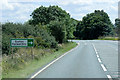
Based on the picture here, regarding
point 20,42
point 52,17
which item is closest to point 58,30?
point 52,17

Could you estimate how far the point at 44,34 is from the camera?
3500cm

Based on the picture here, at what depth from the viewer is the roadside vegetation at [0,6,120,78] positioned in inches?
633

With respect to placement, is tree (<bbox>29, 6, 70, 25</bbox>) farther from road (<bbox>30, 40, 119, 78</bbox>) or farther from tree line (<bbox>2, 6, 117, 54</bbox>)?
road (<bbox>30, 40, 119, 78</bbox>)

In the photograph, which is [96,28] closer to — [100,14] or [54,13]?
[100,14]

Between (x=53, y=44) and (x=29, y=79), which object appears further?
(x=53, y=44)

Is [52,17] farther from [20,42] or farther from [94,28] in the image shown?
[94,28]

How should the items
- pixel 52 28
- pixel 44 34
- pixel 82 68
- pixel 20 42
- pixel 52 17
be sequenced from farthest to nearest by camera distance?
pixel 52 17 → pixel 52 28 → pixel 44 34 → pixel 20 42 → pixel 82 68

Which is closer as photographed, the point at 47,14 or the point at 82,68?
the point at 82,68

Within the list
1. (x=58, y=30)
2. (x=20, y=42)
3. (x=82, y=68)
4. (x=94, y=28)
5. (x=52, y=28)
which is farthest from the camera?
(x=94, y=28)

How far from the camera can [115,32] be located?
411 ft

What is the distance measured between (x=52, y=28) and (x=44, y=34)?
1118 cm

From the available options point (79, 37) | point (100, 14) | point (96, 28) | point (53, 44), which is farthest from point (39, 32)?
point (100, 14)

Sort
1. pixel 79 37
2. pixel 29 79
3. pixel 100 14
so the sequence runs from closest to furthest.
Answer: pixel 29 79
pixel 79 37
pixel 100 14

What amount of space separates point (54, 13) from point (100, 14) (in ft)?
230
